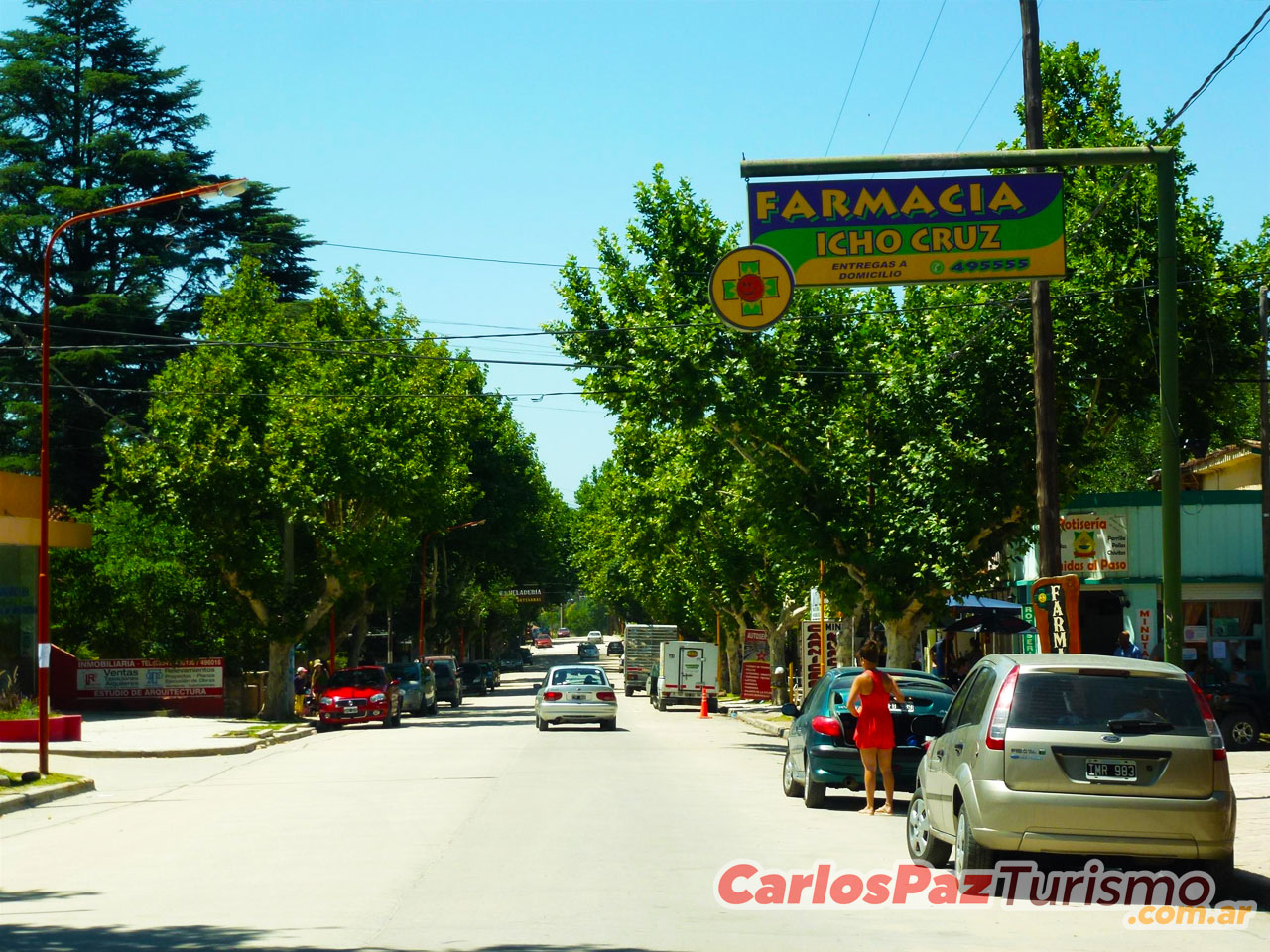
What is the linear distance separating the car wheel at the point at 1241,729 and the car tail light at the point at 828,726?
11575 millimetres

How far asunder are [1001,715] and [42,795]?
560 inches

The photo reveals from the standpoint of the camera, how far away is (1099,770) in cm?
976

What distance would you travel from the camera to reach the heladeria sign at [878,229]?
13617 millimetres

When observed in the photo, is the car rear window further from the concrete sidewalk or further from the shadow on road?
the concrete sidewalk

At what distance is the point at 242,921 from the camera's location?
9.18m

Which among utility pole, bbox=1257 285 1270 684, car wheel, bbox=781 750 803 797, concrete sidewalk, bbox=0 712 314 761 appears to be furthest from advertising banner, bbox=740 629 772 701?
car wheel, bbox=781 750 803 797

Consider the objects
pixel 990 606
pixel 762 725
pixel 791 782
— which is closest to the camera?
pixel 791 782

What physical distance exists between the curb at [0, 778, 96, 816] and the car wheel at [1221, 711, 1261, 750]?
18528mm

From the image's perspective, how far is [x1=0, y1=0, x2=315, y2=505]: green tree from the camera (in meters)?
45.5

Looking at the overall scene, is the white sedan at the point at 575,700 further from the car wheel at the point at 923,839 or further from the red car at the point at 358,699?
the car wheel at the point at 923,839

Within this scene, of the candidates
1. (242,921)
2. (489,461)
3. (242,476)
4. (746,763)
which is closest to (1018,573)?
(746,763)

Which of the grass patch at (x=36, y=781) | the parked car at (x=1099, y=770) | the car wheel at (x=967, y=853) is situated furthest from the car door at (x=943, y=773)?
the grass patch at (x=36, y=781)

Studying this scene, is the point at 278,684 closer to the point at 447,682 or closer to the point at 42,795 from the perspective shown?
the point at 447,682

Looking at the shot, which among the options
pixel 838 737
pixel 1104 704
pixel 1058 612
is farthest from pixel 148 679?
pixel 1104 704
